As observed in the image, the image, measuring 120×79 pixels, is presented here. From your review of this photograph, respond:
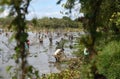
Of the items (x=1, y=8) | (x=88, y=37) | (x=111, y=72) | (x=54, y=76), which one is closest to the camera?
(x=1, y=8)

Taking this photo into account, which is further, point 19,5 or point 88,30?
point 88,30

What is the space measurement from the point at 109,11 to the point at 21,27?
16.8m

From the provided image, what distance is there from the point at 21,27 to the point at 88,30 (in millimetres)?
836

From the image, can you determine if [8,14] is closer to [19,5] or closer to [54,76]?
[19,5]

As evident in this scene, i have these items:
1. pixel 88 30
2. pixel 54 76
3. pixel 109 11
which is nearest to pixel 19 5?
pixel 88 30

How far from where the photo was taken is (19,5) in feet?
13.3

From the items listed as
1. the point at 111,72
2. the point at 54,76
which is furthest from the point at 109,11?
the point at 111,72

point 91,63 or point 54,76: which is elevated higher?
point 91,63

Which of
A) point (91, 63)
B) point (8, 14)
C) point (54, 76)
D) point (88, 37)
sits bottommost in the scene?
point (54, 76)

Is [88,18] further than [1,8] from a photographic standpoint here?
Yes

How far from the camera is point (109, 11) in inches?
811

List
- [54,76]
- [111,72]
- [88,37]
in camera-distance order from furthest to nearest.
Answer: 1. [54,76]
2. [111,72]
3. [88,37]

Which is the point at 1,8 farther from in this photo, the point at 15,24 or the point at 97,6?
the point at 97,6

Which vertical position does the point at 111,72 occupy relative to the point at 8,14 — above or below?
below
